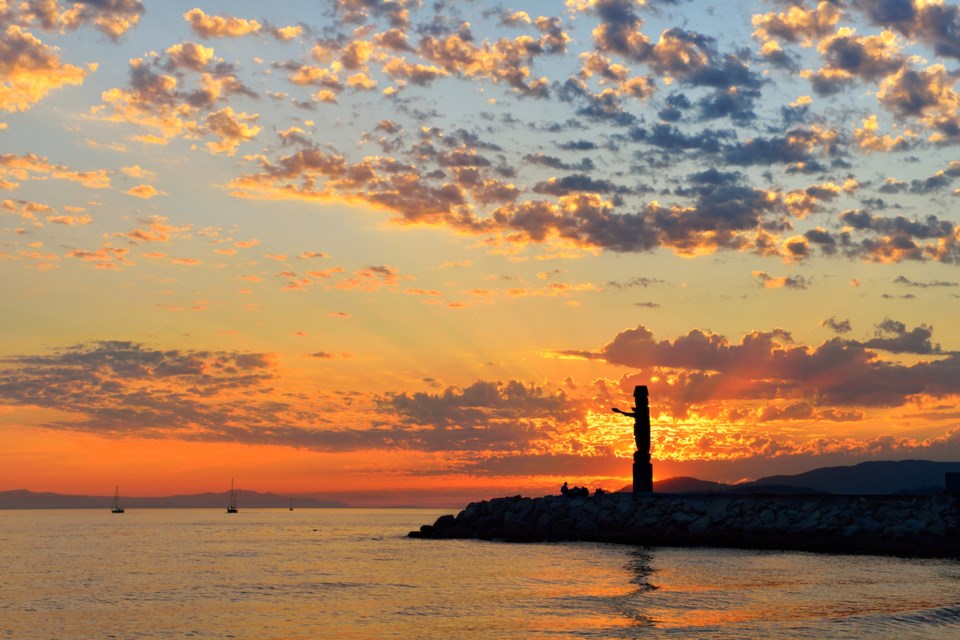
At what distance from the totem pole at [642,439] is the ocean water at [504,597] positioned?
33.0ft

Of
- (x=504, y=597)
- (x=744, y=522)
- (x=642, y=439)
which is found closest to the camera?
(x=504, y=597)

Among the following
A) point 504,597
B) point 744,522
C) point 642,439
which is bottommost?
point 504,597

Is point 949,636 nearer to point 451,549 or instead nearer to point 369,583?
point 369,583

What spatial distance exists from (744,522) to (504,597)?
26.9 metres

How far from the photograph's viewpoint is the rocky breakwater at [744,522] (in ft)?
182

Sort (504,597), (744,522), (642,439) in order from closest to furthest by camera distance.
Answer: (504,597) → (744,522) → (642,439)

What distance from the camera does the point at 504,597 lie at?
3972 cm

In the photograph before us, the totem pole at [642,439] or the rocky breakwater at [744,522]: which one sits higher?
the totem pole at [642,439]

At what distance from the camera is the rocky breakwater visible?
5541cm

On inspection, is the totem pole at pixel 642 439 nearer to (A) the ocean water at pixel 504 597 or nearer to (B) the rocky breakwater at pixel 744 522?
(B) the rocky breakwater at pixel 744 522

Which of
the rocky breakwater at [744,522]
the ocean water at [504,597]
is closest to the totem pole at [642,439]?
the rocky breakwater at [744,522]

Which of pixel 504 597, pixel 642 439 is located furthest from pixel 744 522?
pixel 504 597

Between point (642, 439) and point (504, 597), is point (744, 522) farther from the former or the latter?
point (504, 597)

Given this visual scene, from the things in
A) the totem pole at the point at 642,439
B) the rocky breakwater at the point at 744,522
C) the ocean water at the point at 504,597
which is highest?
the totem pole at the point at 642,439
